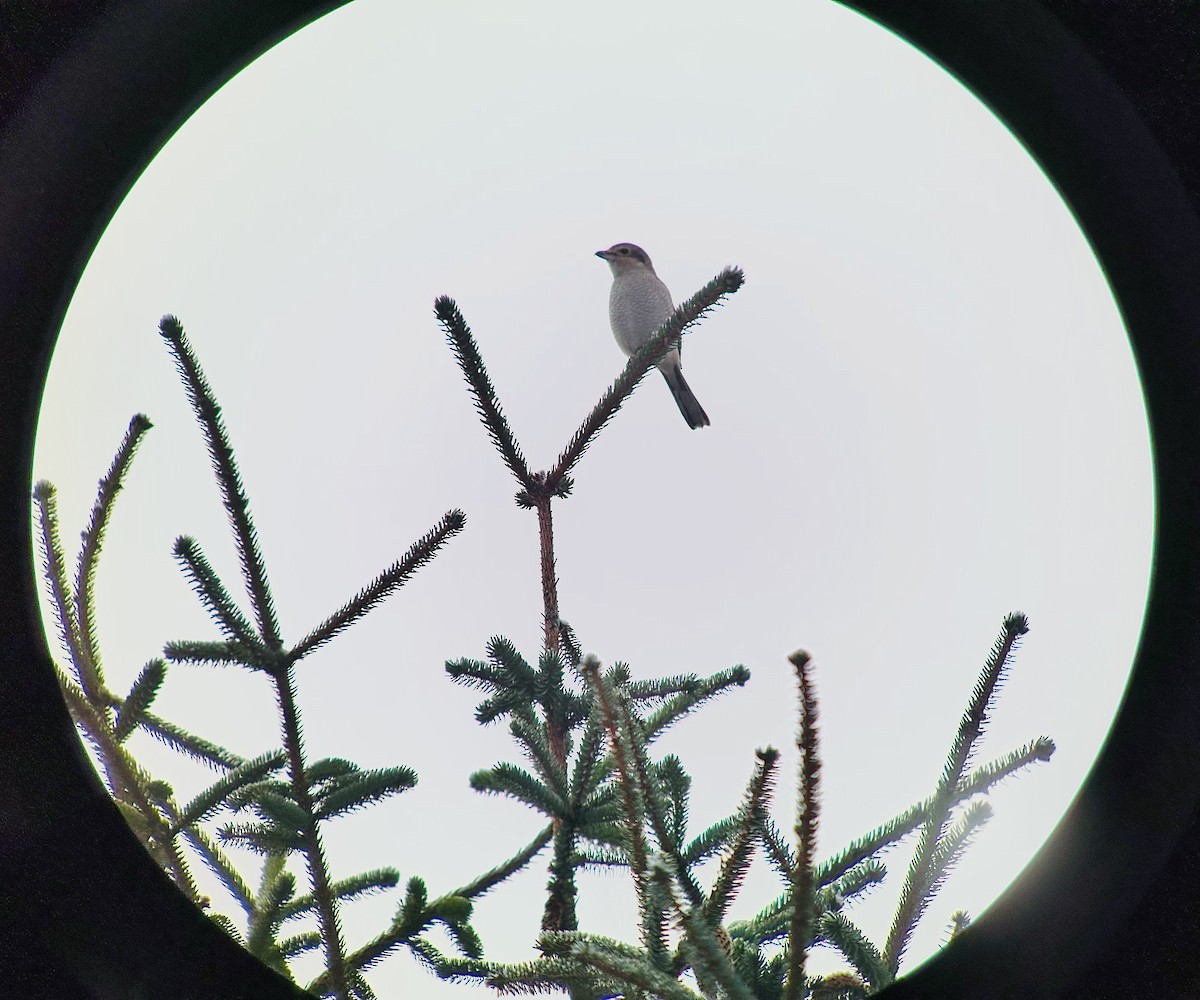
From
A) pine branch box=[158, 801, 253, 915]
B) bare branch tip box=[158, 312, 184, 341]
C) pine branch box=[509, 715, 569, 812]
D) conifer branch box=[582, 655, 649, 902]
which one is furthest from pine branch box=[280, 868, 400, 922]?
bare branch tip box=[158, 312, 184, 341]

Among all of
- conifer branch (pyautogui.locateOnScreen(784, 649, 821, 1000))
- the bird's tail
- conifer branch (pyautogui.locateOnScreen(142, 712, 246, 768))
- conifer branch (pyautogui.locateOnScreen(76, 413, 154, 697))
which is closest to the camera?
conifer branch (pyautogui.locateOnScreen(784, 649, 821, 1000))

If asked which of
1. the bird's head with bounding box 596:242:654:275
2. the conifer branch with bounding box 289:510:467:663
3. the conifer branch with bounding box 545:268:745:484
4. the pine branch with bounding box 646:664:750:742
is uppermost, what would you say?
the bird's head with bounding box 596:242:654:275

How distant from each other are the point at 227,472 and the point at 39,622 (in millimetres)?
349

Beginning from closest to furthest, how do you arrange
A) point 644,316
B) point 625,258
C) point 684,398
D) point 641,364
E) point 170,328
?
1. point 170,328
2. point 641,364
3. point 644,316
4. point 684,398
5. point 625,258

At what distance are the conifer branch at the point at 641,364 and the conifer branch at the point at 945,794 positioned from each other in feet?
2.87

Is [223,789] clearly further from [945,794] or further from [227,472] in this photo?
[945,794]

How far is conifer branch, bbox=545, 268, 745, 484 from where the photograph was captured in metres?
1.94

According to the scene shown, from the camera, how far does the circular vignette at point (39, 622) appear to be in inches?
53.6

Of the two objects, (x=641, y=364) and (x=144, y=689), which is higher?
(x=641, y=364)

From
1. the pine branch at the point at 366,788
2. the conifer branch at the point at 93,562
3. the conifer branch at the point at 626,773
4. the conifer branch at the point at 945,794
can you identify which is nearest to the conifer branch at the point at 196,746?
the conifer branch at the point at 93,562

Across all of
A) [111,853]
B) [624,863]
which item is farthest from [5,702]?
[624,863]

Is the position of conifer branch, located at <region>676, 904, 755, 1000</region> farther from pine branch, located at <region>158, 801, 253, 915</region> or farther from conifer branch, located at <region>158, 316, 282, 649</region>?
pine branch, located at <region>158, 801, 253, 915</region>

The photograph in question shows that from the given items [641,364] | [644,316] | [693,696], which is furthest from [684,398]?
[693,696]

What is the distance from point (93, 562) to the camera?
1690 mm
